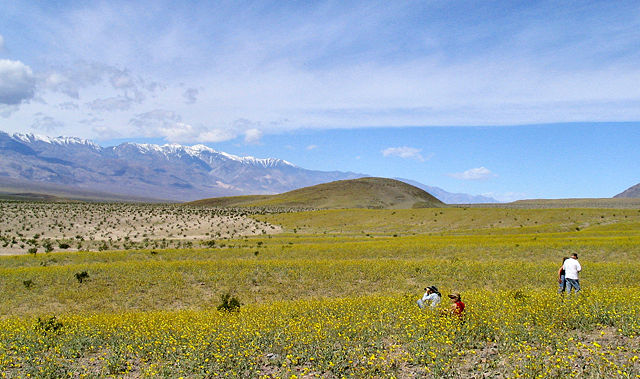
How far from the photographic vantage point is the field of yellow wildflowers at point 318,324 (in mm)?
10891

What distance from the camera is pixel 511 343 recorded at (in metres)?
11.3

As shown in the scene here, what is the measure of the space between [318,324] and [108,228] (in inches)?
2685

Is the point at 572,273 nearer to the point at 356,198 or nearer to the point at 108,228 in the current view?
the point at 108,228

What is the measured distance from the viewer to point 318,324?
13.6 m

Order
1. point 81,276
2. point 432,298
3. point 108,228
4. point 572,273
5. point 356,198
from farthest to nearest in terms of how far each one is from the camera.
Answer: point 356,198, point 108,228, point 81,276, point 572,273, point 432,298

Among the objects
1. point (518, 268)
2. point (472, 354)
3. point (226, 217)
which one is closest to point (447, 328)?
point (472, 354)

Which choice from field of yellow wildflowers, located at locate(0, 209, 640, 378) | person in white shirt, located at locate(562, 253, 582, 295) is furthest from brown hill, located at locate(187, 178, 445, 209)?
person in white shirt, located at locate(562, 253, 582, 295)

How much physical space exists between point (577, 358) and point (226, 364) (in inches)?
368

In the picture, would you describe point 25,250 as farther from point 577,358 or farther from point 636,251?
point 636,251

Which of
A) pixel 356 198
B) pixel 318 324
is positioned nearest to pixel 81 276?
pixel 318 324

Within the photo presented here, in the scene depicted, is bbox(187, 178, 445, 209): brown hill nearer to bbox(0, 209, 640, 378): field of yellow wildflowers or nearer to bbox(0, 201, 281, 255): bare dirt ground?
bbox(0, 201, 281, 255): bare dirt ground

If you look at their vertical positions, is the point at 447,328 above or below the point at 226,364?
above

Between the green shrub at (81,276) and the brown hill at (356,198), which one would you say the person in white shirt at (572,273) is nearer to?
the green shrub at (81,276)

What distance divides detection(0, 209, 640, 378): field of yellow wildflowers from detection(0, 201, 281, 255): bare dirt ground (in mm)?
26194
